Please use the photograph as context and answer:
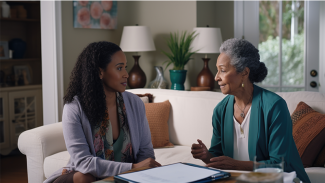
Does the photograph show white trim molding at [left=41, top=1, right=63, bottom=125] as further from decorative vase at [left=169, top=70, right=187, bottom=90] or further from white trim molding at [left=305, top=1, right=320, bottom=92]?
white trim molding at [left=305, top=1, right=320, bottom=92]

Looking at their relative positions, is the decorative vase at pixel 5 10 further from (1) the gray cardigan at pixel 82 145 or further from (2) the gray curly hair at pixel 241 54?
(2) the gray curly hair at pixel 241 54

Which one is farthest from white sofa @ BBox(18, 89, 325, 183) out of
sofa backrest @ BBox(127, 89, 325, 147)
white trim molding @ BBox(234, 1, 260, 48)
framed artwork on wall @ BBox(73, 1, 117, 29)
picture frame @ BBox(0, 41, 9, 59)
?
picture frame @ BBox(0, 41, 9, 59)

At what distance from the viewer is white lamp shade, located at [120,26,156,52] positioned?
3.74 metres

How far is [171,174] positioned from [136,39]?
2790 millimetres

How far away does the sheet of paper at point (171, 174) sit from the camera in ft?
3.42

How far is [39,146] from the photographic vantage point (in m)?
2.45

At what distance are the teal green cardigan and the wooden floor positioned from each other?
8.42 feet

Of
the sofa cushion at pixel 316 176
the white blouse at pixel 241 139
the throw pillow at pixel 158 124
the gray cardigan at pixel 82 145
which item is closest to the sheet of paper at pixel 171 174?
the gray cardigan at pixel 82 145

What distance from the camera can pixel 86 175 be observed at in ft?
5.17

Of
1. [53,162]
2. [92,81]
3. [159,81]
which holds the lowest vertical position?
[53,162]

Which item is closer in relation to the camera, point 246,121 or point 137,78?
point 246,121

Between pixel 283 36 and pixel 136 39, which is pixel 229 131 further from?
pixel 283 36

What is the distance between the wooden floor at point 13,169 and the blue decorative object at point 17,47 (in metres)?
1.24

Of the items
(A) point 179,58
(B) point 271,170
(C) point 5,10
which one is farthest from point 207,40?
(B) point 271,170
